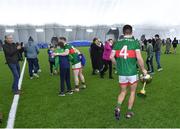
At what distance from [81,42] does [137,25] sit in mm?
13746

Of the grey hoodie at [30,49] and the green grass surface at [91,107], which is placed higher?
the grey hoodie at [30,49]

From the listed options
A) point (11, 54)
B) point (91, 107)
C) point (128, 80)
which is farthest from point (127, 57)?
point (11, 54)

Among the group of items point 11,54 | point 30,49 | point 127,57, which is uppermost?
point 127,57

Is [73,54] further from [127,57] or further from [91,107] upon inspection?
[127,57]

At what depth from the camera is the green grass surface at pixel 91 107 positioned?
741 centimetres

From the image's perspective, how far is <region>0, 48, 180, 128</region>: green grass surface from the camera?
741cm

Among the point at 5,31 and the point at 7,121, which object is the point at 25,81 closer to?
the point at 7,121

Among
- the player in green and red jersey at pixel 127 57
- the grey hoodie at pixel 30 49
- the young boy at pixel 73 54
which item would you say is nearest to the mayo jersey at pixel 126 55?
the player in green and red jersey at pixel 127 57

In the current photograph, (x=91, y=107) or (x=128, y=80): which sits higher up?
(x=128, y=80)

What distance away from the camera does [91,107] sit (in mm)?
9000

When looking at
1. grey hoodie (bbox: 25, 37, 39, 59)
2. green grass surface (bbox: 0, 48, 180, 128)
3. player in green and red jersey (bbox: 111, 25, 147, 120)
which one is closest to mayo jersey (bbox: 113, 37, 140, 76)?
player in green and red jersey (bbox: 111, 25, 147, 120)

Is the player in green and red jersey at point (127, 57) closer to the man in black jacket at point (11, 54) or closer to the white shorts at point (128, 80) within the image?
the white shorts at point (128, 80)

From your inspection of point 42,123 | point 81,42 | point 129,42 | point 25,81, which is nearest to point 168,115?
point 129,42

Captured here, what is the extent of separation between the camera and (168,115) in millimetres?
7891
